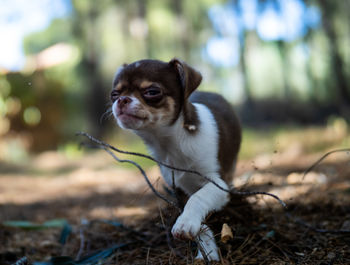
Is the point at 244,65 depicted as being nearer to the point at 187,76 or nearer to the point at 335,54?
the point at 335,54

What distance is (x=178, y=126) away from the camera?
8.01 feet

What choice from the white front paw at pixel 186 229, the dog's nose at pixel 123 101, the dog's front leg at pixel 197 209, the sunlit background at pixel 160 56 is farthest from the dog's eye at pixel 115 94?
the sunlit background at pixel 160 56

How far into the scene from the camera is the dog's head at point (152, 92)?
2.22m

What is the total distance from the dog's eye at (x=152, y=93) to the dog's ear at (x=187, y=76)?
0.19m

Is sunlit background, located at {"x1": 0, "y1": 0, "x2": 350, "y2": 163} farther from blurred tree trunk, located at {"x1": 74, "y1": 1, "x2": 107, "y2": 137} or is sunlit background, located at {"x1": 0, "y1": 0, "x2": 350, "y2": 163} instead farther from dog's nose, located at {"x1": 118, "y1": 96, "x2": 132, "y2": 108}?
dog's nose, located at {"x1": 118, "y1": 96, "x2": 132, "y2": 108}

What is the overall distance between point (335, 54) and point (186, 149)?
9.96 meters

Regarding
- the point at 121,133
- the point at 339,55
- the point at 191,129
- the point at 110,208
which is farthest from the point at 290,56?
the point at 191,129

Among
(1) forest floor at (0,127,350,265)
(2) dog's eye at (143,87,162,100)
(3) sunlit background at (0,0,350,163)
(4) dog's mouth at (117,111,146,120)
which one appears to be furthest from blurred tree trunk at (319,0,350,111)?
(4) dog's mouth at (117,111,146,120)

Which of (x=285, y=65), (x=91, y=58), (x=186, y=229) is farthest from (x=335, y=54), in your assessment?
(x=186, y=229)

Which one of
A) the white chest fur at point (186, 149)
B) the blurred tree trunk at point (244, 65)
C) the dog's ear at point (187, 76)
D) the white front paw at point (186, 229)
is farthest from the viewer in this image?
the blurred tree trunk at point (244, 65)

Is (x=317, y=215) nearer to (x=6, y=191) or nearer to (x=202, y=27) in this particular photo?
(x=6, y=191)

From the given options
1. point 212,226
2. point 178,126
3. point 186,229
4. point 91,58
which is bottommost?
point 212,226

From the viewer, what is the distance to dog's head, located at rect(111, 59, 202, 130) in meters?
2.22

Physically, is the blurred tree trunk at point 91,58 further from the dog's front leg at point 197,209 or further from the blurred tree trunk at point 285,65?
the dog's front leg at point 197,209
